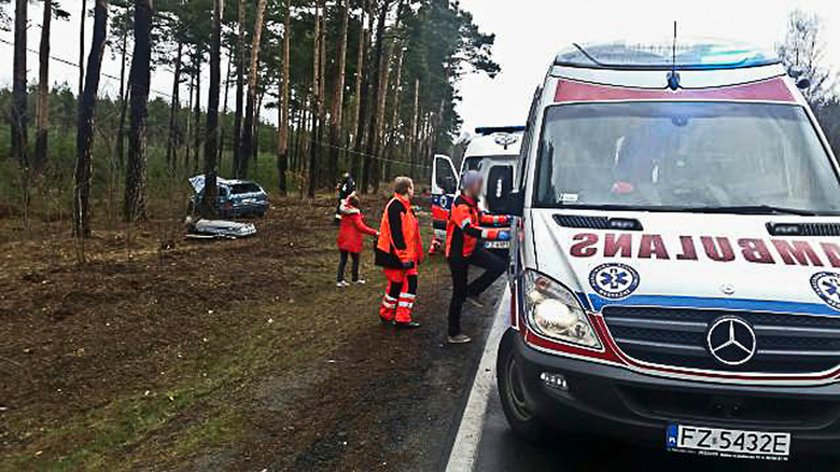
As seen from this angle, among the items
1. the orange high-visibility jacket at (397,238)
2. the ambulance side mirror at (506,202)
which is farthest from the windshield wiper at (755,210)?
the orange high-visibility jacket at (397,238)

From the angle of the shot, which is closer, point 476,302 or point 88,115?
point 476,302

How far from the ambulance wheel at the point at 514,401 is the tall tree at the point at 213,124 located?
54.3ft

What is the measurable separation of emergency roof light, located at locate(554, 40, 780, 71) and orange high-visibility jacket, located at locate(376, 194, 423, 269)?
8.54 feet

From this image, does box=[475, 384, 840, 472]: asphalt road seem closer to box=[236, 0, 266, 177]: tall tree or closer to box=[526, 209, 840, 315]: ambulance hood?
box=[526, 209, 840, 315]: ambulance hood

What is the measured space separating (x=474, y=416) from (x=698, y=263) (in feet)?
6.53

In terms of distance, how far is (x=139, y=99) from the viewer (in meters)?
15.8

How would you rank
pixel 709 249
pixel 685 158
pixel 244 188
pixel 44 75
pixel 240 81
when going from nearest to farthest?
pixel 709 249, pixel 685 158, pixel 244 188, pixel 44 75, pixel 240 81

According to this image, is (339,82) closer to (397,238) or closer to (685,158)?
(397,238)

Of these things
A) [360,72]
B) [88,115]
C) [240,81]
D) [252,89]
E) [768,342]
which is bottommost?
[768,342]

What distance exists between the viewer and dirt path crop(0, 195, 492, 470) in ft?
14.1

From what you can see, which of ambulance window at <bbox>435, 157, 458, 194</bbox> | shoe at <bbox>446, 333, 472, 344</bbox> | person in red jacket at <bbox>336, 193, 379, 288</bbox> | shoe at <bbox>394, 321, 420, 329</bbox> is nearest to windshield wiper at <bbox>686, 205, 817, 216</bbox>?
shoe at <bbox>446, 333, 472, 344</bbox>

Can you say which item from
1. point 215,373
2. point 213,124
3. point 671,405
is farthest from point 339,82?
point 671,405

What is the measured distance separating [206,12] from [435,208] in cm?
2548

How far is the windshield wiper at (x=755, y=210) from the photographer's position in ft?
12.6
